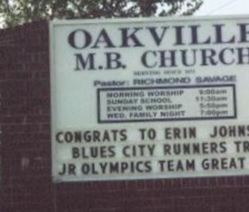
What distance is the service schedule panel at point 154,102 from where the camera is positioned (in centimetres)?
846

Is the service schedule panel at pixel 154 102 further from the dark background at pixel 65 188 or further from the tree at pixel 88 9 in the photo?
the tree at pixel 88 9

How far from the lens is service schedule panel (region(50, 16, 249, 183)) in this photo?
8.46 m

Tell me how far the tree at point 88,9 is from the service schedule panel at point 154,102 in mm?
13409

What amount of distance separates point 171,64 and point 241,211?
65.1 inches

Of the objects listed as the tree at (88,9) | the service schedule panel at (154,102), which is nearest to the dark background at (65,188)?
the service schedule panel at (154,102)

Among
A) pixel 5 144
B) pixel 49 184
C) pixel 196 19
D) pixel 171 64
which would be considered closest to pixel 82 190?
pixel 49 184

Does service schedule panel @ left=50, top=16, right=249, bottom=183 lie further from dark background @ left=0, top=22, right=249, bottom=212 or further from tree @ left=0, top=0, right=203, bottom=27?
tree @ left=0, top=0, right=203, bottom=27

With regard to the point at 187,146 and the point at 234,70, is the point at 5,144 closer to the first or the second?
the point at 187,146

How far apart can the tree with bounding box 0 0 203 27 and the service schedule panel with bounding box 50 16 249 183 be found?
44.0 ft

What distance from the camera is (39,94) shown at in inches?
336

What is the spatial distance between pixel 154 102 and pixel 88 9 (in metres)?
14.0

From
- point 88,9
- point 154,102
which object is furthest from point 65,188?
point 88,9

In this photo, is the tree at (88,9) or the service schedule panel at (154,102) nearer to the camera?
the service schedule panel at (154,102)

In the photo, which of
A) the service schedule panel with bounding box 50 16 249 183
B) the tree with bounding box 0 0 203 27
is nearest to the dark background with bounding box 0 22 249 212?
the service schedule panel with bounding box 50 16 249 183
